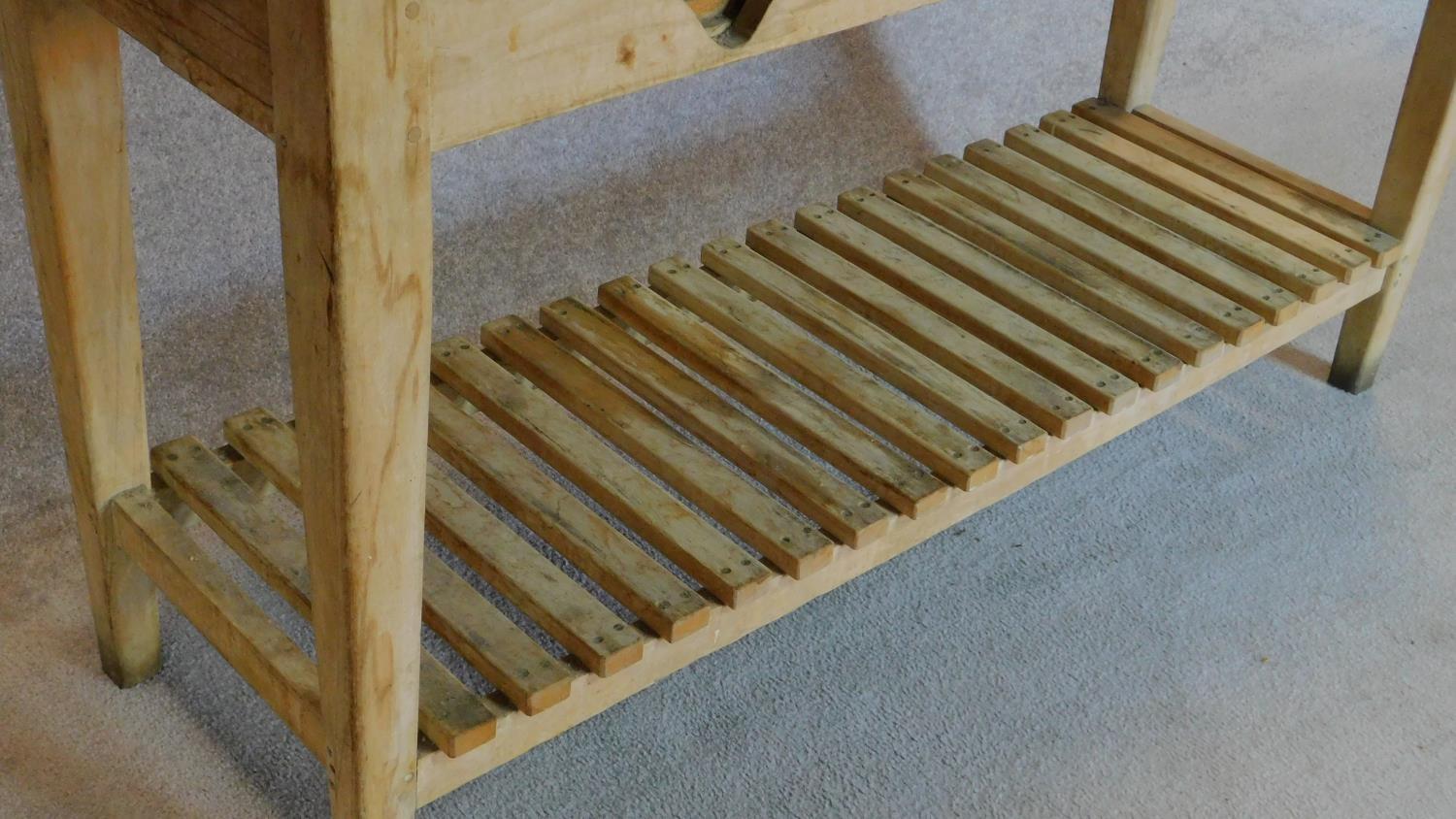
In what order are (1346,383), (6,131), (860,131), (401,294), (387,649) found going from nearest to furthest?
(401,294) < (387,649) < (6,131) < (1346,383) < (860,131)

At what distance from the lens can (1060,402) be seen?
139 centimetres

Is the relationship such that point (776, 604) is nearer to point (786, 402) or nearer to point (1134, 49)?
point (786, 402)

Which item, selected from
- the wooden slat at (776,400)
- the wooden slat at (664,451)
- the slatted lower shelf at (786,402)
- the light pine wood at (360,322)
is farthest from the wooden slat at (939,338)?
the light pine wood at (360,322)

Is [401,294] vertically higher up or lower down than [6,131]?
higher up

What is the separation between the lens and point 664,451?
134 centimetres

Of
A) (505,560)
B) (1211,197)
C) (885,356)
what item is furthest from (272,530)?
(1211,197)

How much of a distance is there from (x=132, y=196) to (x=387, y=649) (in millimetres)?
773

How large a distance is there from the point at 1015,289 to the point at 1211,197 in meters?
0.32

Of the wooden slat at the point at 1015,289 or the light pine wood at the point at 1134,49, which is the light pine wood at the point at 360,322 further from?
the light pine wood at the point at 1134,49

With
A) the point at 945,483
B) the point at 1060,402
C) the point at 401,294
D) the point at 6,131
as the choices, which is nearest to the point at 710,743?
the point at 945,483

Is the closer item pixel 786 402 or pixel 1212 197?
pixel 786 402

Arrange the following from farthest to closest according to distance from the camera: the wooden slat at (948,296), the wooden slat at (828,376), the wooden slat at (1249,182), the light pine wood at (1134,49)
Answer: the light pine wood at (1134,49) < the wooden slat at (1249,182) < the wooden slat at (948,296) < the wooden slat at (828,376)

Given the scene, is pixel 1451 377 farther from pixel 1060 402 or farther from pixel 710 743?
pixel 710 743

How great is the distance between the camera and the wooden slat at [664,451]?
1.24 m
